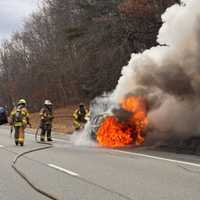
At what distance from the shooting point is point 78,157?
16.7 m

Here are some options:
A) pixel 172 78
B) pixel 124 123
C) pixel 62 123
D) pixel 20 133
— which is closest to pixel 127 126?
pixel 124 123

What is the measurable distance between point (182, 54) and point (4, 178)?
8385mm

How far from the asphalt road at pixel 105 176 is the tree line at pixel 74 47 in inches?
645

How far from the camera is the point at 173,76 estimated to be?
19.1m

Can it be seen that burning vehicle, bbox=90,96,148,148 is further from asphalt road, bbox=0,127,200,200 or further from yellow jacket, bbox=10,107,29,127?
yellow jacket, bbox=10,107,29,127

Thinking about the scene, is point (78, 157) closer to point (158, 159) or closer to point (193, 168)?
point (158, 159)

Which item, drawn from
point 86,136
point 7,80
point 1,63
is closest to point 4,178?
point 86,136

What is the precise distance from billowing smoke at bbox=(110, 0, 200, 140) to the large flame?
27cm

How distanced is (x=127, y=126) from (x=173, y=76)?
2181mm

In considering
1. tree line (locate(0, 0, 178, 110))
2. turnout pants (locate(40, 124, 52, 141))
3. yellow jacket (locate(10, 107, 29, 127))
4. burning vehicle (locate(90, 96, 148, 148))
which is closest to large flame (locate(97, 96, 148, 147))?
burning vehicle (locate(90, 96, 148, 148))

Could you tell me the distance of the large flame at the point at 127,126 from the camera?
1970 cm

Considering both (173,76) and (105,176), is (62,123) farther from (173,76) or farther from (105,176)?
(105,176)

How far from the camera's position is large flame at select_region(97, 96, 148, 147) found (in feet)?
64.6

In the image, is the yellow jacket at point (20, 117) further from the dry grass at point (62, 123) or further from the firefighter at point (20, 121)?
the dry grass at point (62, 123)
